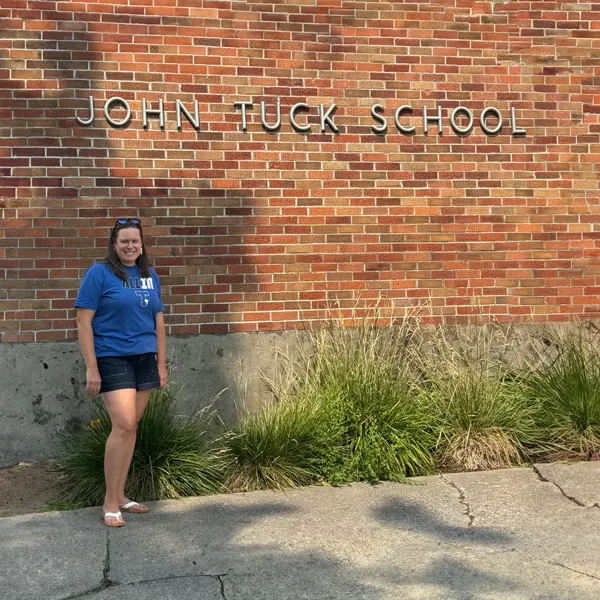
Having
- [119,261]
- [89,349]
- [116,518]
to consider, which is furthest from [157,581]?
[119,261]

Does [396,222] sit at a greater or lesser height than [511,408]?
greater

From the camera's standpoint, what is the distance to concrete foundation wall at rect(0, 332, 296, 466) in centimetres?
616

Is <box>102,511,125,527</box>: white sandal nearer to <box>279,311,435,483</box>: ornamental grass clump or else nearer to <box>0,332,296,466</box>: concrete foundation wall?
<box>279,311,435,483</box>: ornamental grass clump

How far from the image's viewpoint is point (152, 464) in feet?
17.4

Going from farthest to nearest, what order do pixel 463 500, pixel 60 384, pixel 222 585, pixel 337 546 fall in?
pixel 60 384, pixel 463 500, pixel 337 546, pixel 222 585

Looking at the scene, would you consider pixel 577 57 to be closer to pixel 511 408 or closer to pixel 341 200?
pixel 341 200

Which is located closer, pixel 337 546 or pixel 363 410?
pixel 337 546

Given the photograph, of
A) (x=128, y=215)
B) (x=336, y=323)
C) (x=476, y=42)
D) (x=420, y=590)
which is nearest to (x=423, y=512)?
(x=420, y=590)

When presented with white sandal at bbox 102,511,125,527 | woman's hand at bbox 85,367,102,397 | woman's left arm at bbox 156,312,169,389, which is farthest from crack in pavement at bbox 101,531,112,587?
woman's left arm at bbox 156,312,169,389

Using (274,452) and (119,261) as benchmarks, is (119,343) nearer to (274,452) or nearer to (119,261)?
(119,261)

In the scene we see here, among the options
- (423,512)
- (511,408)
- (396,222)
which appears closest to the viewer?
(423,512)

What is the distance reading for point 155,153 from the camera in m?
6.48

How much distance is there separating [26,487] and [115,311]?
1.87 metres

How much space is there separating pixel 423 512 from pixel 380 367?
53.9 inches
